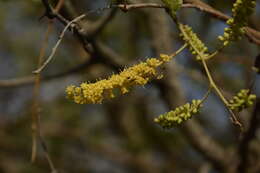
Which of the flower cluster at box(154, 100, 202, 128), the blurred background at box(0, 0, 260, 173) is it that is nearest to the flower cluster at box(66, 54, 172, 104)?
the flower cluster at box(154, 100, 202, 128)

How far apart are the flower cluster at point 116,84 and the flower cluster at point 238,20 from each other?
0.34 feet

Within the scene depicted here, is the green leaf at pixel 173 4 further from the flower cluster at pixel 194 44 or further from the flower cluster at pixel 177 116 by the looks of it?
the flower cluster at pixel 177 116

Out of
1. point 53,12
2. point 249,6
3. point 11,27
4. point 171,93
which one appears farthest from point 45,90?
point 249,6

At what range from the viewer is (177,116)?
2.08 ft

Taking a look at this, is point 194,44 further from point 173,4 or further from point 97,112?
point 97,112

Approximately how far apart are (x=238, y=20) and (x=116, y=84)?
176mm

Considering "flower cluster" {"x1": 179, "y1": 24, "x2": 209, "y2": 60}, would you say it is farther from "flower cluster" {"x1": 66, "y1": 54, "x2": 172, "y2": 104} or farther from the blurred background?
the blurred background

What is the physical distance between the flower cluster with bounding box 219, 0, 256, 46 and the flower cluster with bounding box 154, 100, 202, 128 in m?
0.09

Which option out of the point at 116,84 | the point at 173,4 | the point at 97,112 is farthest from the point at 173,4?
the point at 97,112

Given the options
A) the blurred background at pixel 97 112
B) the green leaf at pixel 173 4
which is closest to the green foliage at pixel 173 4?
the green leaf at pixel 173 4

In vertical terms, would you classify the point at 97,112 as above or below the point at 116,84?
below

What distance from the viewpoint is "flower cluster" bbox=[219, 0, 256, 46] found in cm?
62

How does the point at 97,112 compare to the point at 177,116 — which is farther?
the point at 97,112

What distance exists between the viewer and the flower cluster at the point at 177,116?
63 centimetres
